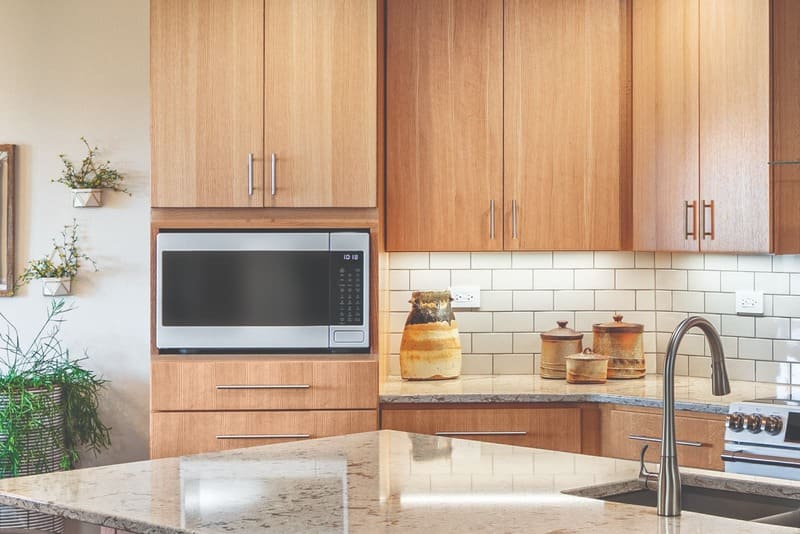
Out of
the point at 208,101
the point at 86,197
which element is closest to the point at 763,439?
the point at 208,101

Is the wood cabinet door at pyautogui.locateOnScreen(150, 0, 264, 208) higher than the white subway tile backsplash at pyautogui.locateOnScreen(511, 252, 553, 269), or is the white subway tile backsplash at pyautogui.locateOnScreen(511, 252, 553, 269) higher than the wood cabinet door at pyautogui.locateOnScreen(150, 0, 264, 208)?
the wood cabinet door at pyautogui.locateOnScreen(150, 0, 264, 208)

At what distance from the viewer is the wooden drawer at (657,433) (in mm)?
3494

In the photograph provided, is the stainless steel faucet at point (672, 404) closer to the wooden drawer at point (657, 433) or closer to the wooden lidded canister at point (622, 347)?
the wooden drawer at point (657, 433)

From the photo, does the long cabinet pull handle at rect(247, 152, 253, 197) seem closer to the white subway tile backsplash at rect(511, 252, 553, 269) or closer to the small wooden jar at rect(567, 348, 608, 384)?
the white subway tile backsplash at rect(511, 252, 553, 269)

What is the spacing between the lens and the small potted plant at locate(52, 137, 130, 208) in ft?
14.6

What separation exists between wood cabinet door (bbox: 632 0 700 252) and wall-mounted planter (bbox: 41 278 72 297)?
2393 millimetres

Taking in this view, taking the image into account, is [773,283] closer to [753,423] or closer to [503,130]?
[753,423]

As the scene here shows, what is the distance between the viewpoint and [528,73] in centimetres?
409

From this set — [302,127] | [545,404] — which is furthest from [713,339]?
[302,127]

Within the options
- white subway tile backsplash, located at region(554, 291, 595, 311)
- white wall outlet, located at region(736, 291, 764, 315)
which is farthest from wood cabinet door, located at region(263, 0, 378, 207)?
white wall outlet, located at region(736, 291, 764, 315)

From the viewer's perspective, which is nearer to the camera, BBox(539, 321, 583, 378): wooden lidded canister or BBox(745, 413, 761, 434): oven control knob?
BBox(745, 413, 761, 434): oven control knob

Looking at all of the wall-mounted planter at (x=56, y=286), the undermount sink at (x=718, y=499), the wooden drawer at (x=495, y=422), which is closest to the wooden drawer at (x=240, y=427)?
the wooden drawer at (x=495, y=422)

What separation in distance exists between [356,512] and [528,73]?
8.39ft

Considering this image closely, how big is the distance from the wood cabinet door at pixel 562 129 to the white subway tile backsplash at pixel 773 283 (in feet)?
1.86
